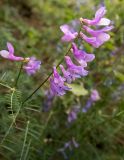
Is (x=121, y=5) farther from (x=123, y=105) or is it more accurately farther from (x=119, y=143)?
(x=123, y=105)

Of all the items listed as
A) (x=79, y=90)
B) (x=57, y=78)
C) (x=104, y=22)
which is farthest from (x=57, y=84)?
(x=79, y=90)

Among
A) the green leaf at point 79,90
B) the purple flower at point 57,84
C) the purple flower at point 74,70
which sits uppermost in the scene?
the green leaf at point 79,90

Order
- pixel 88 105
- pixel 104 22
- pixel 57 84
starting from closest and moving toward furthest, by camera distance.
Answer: pixel 104 22 < pixel 57 84 < pixel 88 105

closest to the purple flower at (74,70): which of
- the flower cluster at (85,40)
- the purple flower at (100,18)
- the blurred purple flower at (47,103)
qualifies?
the flower cluster at (85,40)

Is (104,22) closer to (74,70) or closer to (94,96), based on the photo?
(74,70)

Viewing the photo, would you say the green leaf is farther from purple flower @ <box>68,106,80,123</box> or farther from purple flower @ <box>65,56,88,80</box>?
purple flower @ <box>65,56,88,80</box>

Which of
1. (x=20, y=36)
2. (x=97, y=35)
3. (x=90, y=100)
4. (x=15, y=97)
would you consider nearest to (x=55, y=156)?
(x=90, y=100)

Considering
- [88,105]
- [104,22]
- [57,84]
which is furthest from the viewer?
[88,105]

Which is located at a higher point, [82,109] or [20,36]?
[20,36]

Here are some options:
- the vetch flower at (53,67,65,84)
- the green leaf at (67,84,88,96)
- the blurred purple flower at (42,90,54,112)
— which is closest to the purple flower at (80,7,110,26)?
the vetch flower at (53,67,65,84)

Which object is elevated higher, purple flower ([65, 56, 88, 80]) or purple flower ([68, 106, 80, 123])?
purple flower ([68, 106, 80, 123])

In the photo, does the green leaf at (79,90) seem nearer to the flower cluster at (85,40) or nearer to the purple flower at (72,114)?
the purple flower at (72,114)
